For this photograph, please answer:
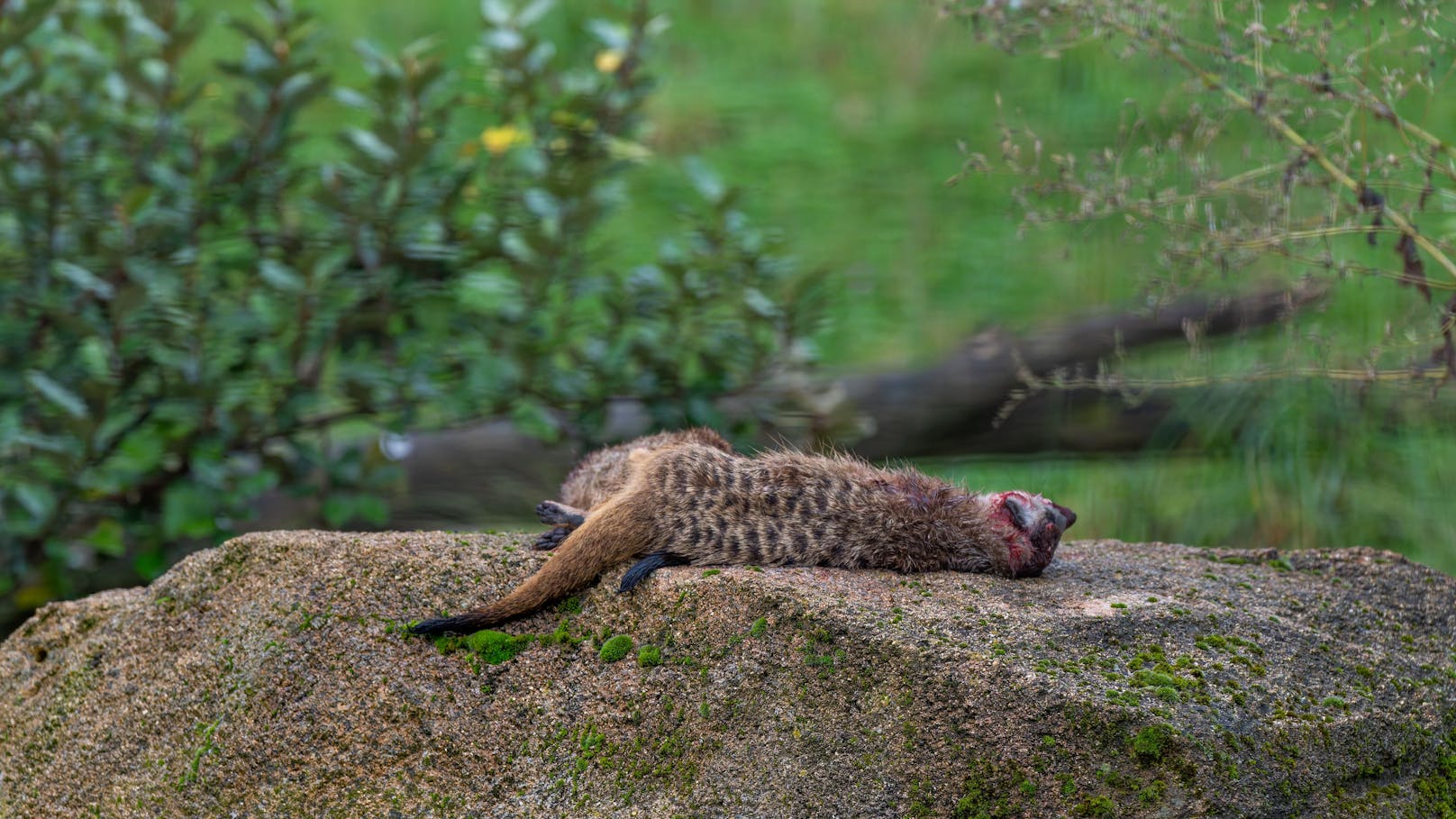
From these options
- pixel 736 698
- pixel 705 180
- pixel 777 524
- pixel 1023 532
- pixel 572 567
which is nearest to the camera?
pixel 736 698

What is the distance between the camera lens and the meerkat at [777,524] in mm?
3068

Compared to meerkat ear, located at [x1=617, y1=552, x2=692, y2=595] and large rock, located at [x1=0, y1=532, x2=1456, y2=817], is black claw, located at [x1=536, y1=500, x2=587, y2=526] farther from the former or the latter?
meerkat ear, located at [x1=617, y1=552, x2=692, y2=595]

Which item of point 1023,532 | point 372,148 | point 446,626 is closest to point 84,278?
point 372,148

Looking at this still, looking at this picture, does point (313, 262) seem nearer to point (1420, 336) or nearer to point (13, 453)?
point (13, 453)

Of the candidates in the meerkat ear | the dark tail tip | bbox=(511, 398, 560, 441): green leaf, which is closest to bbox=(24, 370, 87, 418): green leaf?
bbox=(511, 398, 560, 441): green leaf

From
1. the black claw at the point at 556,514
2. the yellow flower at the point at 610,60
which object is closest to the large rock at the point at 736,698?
the black claw at the point at 556,514

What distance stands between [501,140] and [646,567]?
2538 mm

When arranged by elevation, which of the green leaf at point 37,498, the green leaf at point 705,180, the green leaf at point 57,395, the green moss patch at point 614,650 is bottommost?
the green leaf at point 37,498

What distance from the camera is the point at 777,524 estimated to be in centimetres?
317

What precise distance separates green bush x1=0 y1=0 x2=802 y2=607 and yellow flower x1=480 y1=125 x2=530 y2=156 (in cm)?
2

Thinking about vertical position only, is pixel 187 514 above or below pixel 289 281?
below

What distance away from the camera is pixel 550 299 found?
16.2ft

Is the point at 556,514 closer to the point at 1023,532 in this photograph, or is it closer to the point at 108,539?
the point at 1023,532

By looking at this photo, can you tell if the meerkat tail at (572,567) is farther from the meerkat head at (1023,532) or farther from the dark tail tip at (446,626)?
the meerkat head at (1023,532)
